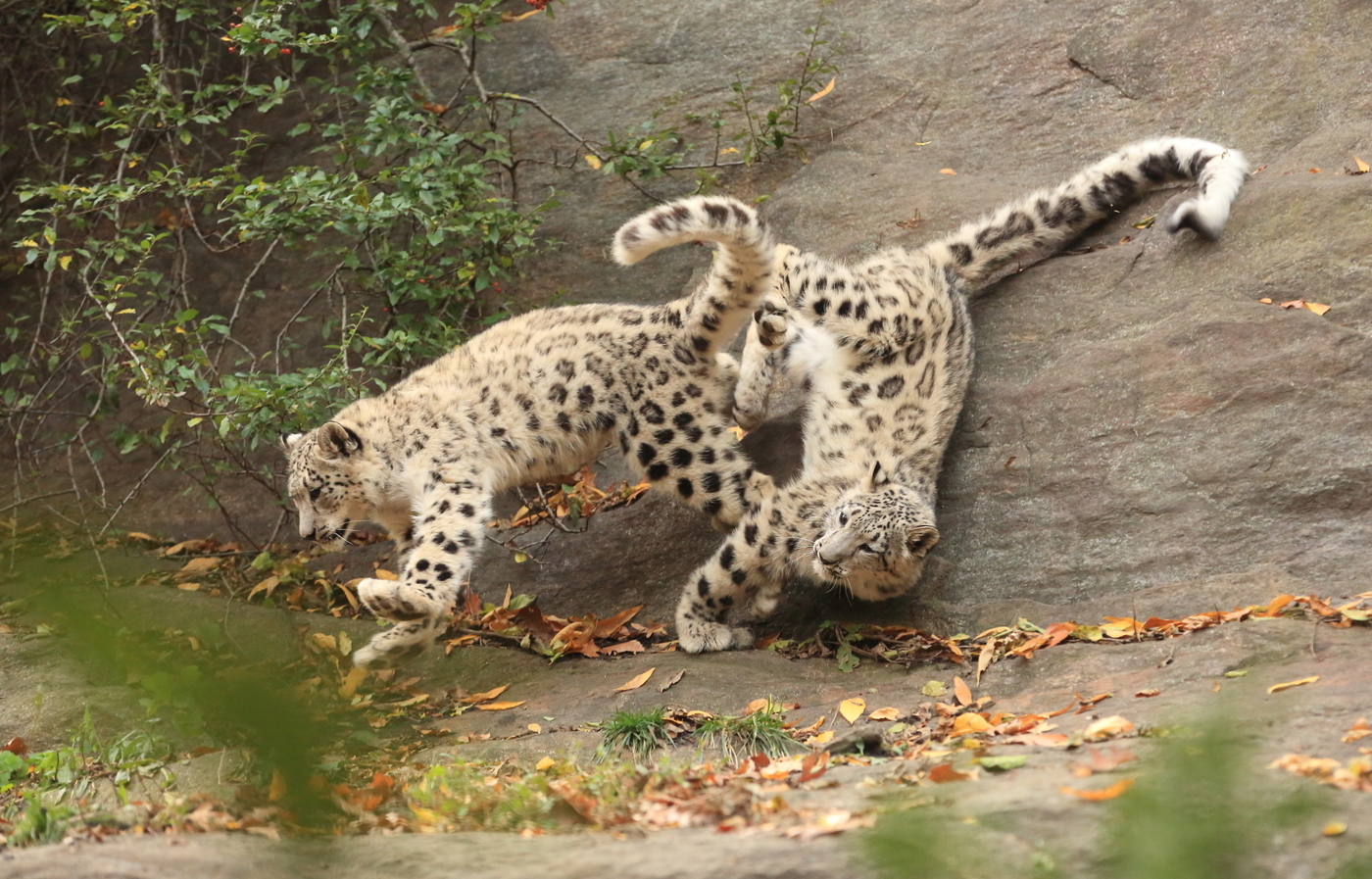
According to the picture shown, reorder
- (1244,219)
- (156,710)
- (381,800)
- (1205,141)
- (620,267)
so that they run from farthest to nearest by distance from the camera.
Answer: (620,267) < (1205,141) < (1244,219) < (381,800) < (156,710)

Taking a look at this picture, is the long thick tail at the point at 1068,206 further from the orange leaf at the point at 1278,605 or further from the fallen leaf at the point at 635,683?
the fallen leaf at the point at 635,683

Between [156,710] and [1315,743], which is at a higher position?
[156,710]

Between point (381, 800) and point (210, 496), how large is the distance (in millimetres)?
5147

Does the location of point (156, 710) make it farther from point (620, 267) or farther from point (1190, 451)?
point (620, 267)

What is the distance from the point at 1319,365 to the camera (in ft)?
21.2

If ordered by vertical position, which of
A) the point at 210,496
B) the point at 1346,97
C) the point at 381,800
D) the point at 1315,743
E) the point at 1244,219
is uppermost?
the point at 1346,97

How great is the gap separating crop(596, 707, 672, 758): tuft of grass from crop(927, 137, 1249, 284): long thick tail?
3.85 m

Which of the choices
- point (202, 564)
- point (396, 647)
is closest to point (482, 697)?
point (396, 647)

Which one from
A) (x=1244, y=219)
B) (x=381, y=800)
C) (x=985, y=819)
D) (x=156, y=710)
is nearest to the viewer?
(x=156, y=710)

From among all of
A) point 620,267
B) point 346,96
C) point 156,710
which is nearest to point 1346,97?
point 620,267

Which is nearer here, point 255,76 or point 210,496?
point 210,496

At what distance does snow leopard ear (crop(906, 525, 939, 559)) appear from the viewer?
21.3 feet

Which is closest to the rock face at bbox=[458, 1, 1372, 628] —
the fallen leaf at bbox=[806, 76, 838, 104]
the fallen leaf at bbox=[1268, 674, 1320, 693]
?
the fallen leaf at bbox=[806, 76, 838, 104]

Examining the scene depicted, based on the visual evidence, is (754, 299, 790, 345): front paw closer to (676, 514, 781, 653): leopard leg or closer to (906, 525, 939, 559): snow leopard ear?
(676, 514, 781, 653): leopard leg
